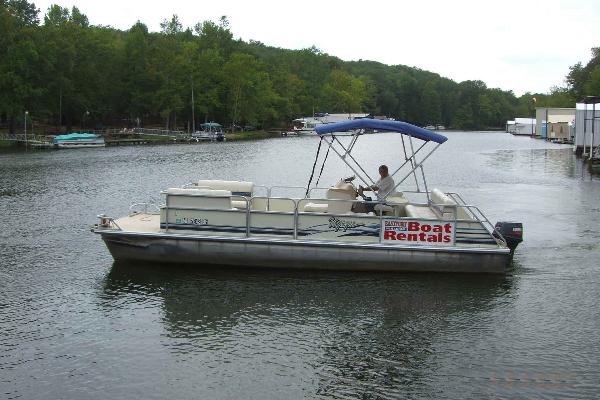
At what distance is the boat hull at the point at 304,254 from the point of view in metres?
15.0

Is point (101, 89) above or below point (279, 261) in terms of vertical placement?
above

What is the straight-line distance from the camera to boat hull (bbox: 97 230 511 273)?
49.2 feet

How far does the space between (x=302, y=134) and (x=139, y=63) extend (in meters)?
44.3

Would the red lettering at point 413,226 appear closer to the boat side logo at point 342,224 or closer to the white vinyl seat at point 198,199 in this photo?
the boat side logo at point 342,224

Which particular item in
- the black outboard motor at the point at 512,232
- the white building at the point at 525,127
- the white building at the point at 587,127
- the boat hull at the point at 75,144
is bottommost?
the black outboard motor at the point at 512,232

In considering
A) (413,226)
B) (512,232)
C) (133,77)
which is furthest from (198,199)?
(133,77)

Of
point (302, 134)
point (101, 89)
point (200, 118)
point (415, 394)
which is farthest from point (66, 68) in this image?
point (415, 394)

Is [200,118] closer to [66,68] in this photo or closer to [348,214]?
[66,68]

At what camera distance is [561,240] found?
20.0m

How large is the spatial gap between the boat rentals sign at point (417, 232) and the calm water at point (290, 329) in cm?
82

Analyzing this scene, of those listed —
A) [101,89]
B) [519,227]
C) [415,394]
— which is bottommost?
[415,394]

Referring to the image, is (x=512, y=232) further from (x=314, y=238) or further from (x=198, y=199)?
(x=198, y=199)

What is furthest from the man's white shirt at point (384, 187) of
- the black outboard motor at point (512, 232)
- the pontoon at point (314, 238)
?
the black outboard motor at point (512, 232)

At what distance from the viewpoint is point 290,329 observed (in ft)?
39.2
